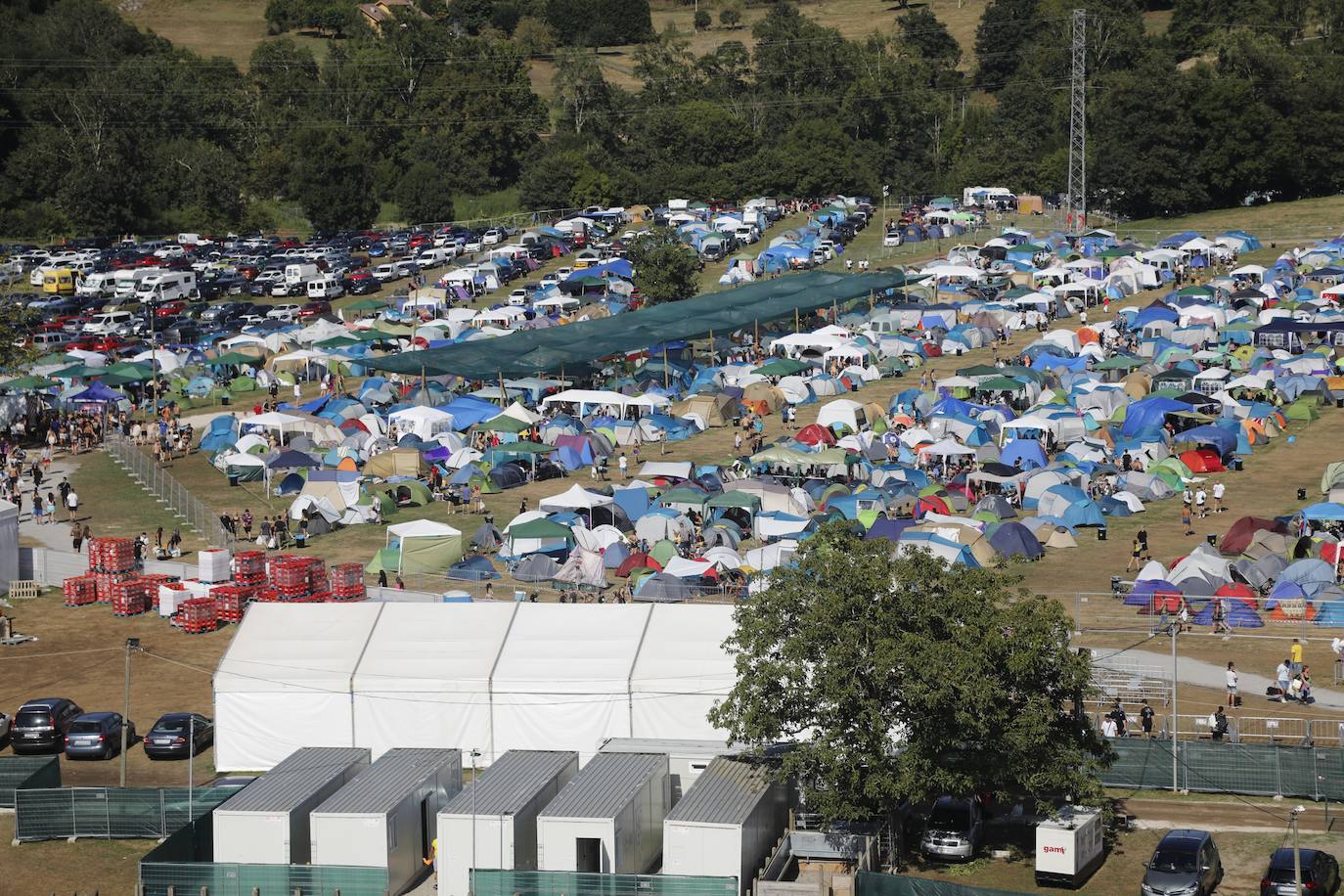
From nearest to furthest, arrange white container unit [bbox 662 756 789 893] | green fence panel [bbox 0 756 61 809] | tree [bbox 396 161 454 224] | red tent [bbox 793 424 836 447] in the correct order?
white container unit [bbox 662 756 789 893] < green fence panel [bbox 0 756 61 809] < red tent [bbox 793 424 836 447] < tree [bbox 396 161 454 224]

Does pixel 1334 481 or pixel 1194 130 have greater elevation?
pixel 1194 130

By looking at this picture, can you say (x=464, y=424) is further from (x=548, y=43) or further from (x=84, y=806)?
(x=548, y=43)

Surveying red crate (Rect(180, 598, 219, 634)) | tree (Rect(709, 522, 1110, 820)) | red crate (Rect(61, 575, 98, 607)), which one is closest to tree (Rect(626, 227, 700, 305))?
red crate (Rect(61, 575, 98, 607))

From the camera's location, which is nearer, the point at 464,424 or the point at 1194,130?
the point at 464,424

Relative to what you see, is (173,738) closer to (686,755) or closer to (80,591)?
(686,755)

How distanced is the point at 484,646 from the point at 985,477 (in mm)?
17999

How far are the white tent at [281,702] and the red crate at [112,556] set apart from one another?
9.20 meters

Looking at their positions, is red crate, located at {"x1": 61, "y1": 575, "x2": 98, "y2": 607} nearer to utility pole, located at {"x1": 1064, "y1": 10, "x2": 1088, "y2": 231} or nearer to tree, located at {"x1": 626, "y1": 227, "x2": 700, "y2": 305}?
tree, located at {"x1": 626, "y1": 227, "x2": 700, "y2": 305}

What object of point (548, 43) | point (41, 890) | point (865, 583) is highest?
point (548, 43)

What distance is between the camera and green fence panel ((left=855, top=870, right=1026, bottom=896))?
1886 centimetres

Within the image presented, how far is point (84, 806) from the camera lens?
A: 22844mm

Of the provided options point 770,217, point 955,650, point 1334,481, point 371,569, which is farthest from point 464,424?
point 770,217

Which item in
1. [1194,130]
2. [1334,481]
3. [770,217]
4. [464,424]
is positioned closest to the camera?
[1334,481]

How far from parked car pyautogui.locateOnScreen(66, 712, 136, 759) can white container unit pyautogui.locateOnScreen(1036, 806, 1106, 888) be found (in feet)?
43.9
